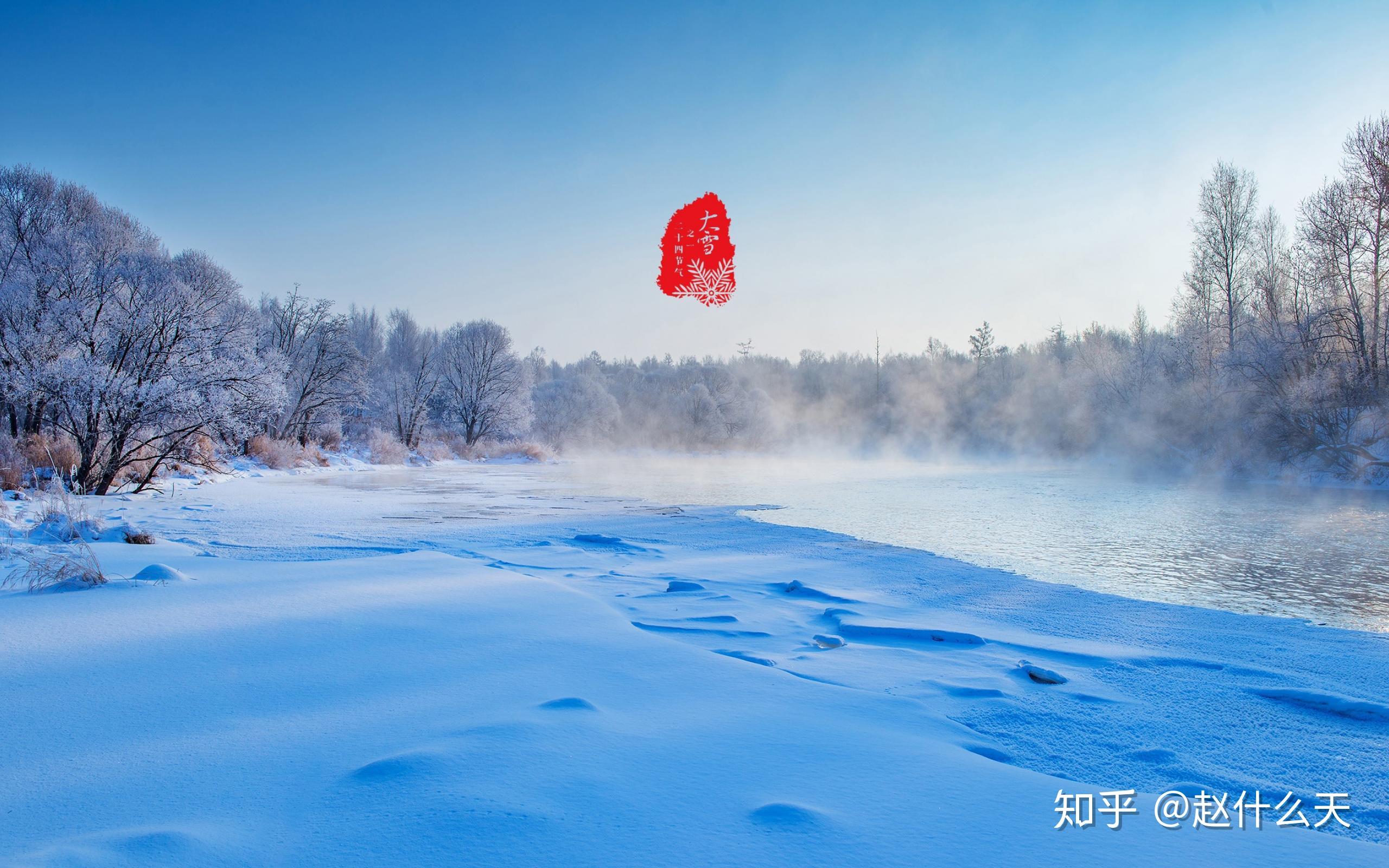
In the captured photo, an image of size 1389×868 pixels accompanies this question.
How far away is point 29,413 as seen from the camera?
47.2 ft

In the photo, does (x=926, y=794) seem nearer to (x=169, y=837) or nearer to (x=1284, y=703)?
(x=169, y=837)

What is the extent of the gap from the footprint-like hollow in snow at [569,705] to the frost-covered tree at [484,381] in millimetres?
34197

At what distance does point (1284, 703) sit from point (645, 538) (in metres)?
5.49

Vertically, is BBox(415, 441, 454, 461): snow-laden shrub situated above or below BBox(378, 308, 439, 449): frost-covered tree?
below

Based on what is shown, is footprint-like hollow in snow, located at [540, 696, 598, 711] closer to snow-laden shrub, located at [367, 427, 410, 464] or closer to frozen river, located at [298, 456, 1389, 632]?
frozen river, located at [298, 456, 1389, 632]

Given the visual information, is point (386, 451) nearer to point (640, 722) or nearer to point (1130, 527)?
point (1130, 527)

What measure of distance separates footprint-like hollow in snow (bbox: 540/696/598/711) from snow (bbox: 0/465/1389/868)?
0.02 metres

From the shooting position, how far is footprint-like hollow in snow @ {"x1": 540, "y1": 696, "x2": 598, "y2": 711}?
2.18 m

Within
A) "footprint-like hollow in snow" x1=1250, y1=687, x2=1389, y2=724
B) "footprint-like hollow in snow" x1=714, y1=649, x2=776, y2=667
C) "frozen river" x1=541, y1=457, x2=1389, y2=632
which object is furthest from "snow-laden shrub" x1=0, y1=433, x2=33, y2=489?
"footprint-like hollow in snow" x1=1250, y1=687, x2=1389, y2=724

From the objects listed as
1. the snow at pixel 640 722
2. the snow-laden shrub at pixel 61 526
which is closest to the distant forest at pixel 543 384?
the snow-laden shrub at pixel 61 526

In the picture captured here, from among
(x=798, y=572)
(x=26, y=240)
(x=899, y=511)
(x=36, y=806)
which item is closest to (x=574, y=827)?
(x=36, y=806)

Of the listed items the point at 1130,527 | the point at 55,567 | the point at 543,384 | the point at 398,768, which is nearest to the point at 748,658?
the point at 398,768

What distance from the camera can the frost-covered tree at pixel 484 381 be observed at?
116ft

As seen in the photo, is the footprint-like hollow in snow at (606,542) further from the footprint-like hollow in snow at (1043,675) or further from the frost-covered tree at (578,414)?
the frost-covered tree at (578,414)
